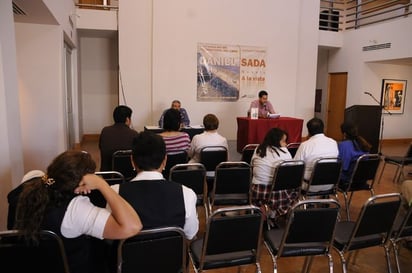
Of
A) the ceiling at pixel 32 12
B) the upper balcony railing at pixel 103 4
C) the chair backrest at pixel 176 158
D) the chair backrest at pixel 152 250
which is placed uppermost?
the upper balcony railing at pixel 103 4

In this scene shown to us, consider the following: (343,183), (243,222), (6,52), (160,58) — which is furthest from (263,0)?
(243,222)

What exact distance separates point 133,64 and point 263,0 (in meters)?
3.65

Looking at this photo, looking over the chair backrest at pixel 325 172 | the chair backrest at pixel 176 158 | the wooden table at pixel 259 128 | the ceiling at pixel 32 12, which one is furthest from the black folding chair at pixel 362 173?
the ceiling at pixel 32 12

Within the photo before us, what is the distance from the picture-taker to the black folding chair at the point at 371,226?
2.00m

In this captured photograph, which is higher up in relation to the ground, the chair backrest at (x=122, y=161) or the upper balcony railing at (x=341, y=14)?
the upper balcony railing at (x=341, y=14)

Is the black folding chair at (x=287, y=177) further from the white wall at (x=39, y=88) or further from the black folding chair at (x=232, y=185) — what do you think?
the white wall at (x=39, y=88)

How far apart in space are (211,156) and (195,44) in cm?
497

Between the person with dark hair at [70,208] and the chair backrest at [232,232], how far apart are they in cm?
46

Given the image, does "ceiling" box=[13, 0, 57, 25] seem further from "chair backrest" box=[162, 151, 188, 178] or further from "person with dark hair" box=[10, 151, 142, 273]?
"person with dark hair" box=[10, 151, 142, 273]

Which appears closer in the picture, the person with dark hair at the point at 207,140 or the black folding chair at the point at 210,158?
the black folding chair at the point at 210,158

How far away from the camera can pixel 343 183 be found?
3.53 m

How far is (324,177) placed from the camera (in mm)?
3207

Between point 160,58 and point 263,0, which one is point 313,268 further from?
point 263,0

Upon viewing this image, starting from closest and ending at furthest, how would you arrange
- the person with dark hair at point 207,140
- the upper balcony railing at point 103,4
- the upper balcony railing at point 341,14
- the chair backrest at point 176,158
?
the chair backrest at point 176,158
the person with dark hair at point 207,140
the upper balcony railing at point 103,4
the upper balcony railing at point 341,14
